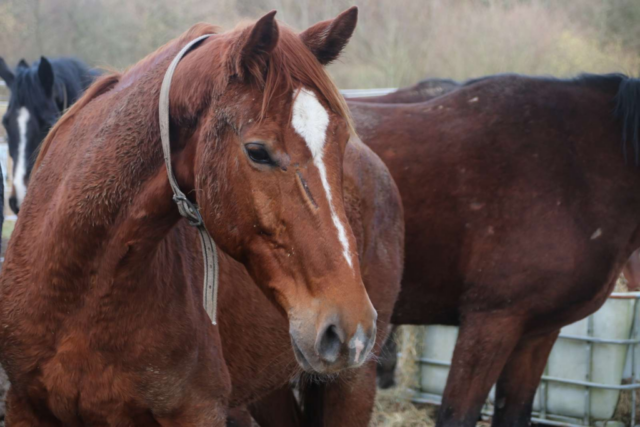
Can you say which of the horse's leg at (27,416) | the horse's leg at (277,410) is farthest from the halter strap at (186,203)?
the horse's leg at (277,410)

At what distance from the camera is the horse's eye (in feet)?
5.57

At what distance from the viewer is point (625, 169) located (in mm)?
3863

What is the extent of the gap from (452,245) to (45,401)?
2545 mm

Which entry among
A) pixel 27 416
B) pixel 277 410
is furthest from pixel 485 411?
pixel 27 416

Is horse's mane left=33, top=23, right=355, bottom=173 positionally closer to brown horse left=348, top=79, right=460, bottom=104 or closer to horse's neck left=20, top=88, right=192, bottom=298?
horse's neck left=20, top=88, right=192, bottom=298

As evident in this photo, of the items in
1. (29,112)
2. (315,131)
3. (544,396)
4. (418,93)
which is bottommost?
(544,396)

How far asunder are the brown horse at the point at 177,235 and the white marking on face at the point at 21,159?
252 cm

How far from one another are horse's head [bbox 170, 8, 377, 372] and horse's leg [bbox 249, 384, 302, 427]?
181cm

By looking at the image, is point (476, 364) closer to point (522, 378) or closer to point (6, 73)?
point (522, 378)

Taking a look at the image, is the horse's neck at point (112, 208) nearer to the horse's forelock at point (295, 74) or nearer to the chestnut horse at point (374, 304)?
the horse's forelock at point (295, 74)

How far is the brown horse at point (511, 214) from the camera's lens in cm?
374

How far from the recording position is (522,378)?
420 centimetres

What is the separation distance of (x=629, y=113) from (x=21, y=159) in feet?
13.4

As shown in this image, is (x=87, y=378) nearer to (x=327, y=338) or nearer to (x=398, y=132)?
(x=327, y=338)
